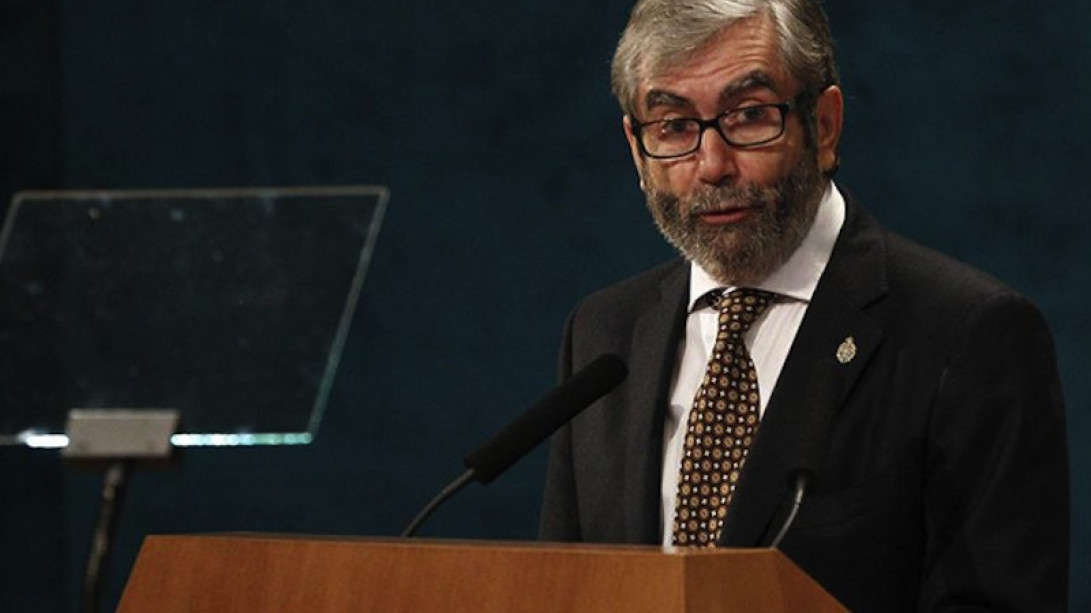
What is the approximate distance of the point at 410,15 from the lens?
3.78m

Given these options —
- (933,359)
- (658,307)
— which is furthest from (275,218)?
(933,359)

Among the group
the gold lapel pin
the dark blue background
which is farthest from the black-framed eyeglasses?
the dark blue background

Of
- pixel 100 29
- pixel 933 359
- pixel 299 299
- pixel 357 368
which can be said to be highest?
pixel 100 29

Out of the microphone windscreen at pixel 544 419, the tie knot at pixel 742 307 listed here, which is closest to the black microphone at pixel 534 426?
the microphone windscreen at pixel 544 419

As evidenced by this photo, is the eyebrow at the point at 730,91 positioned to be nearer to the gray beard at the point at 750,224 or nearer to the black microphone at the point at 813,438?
the gray beard at the point at 750,224

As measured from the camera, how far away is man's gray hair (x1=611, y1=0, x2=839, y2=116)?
7.63 ft

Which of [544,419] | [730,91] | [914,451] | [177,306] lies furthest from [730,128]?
[177,306]

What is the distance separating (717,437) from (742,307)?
0.55 ft

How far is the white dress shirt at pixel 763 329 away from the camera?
7.63 feet

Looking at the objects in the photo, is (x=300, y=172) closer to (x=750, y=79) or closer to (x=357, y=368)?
(x=357, y=368)

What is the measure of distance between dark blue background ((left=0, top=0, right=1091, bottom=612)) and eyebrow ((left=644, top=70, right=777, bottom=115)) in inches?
45.2

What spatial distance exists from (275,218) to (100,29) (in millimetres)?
1888

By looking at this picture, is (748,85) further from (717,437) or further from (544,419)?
(544,419)

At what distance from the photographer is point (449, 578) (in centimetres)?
157
